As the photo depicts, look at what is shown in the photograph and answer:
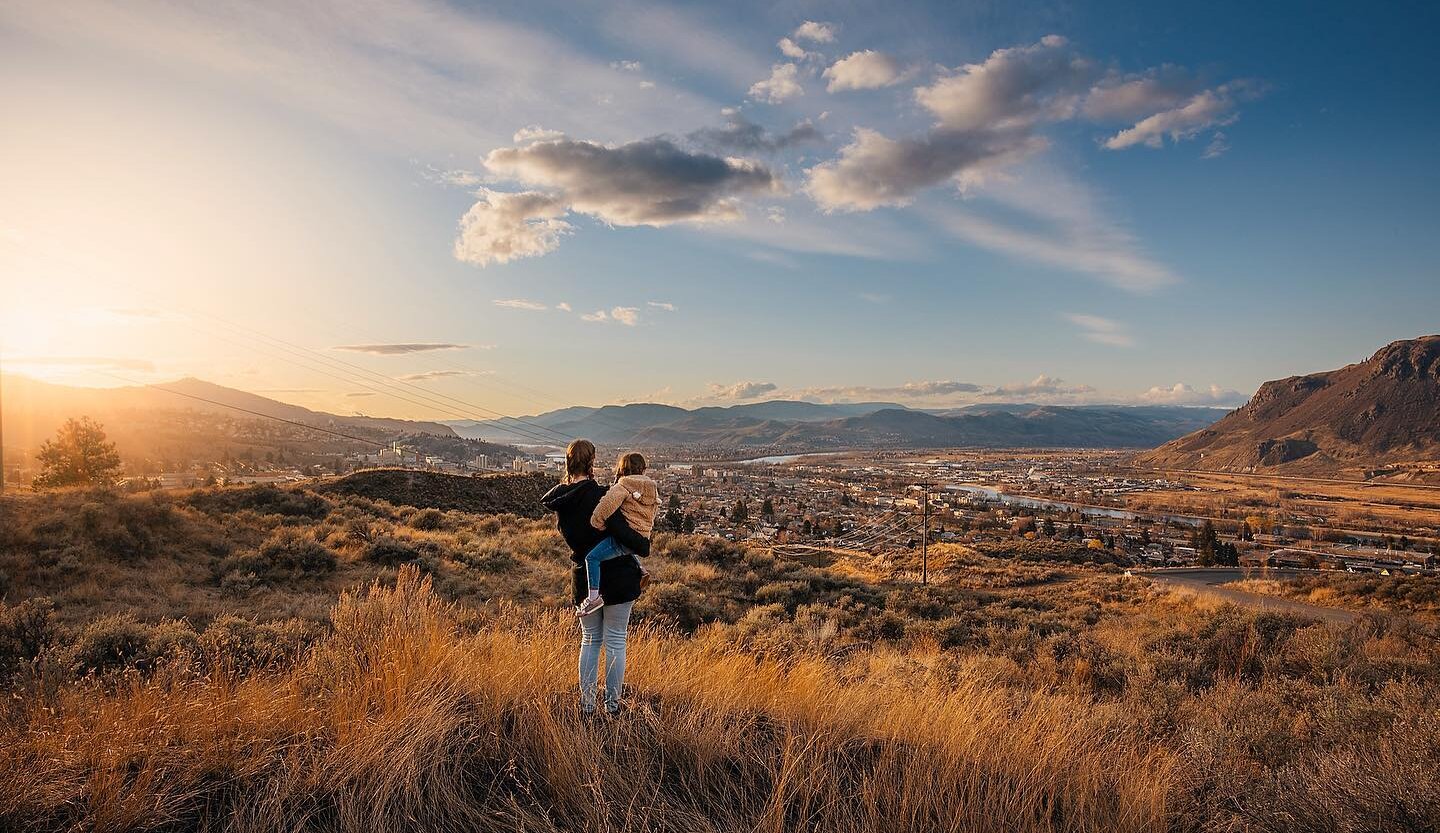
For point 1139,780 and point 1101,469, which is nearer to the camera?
point 1139,780

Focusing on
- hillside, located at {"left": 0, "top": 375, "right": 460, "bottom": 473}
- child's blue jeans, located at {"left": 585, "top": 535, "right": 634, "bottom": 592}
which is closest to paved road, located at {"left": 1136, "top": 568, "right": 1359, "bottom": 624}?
child's blue jeans, located at {"left": 585, "top": 535, "right": 634, "bottom": 592}

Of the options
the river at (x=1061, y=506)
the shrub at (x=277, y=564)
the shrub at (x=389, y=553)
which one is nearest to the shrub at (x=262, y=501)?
the shrub at (x=277, y=564)

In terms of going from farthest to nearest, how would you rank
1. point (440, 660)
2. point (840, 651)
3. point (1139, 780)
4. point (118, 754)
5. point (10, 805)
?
point (840, 651), point (440, 660), point (1139, 780), point (118, 754), point (10, 805)

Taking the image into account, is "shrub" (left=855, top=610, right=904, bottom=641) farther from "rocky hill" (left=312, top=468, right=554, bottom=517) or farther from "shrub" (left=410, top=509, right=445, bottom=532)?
"rocky hill" (left=312, top=468, right=554, bottom=517)

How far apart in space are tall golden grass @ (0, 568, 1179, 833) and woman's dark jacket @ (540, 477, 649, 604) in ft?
2.53

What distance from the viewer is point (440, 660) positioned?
14.5ft

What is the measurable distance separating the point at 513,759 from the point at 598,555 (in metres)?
1.63

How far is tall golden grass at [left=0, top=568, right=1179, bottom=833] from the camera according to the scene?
2957 millimetres

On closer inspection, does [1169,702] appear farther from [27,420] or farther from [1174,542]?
[27,420]

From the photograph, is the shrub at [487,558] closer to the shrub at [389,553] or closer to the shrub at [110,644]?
the shrub at [389,553]

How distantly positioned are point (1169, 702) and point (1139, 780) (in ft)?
15.4

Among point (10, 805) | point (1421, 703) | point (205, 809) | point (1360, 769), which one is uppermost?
point (10, 805)

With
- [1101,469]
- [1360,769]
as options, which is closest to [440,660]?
[1360,769]

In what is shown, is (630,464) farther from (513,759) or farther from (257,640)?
(257,640)
